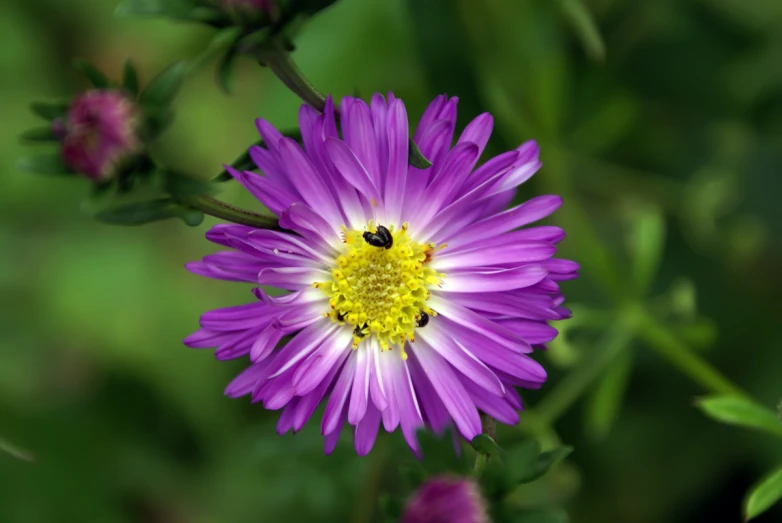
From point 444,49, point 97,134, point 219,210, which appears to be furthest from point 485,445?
point 444,49

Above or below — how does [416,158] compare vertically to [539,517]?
above

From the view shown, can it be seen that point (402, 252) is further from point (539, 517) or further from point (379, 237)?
point (539, 517)

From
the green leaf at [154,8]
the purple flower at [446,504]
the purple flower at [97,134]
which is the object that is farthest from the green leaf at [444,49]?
the purple flower at [446,504]

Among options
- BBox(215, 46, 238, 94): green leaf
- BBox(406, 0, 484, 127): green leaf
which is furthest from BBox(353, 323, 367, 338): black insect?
BBox(406, 0, 484, 127): green leaf

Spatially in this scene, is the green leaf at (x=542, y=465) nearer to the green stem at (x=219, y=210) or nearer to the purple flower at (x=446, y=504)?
the purple flower at (x=446, y=504)

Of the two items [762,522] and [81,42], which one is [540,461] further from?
[81,42]

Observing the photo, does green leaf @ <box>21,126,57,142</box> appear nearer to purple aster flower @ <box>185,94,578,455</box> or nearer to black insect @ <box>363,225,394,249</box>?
purple aster flower @ <box>185,94,578,455</box>
